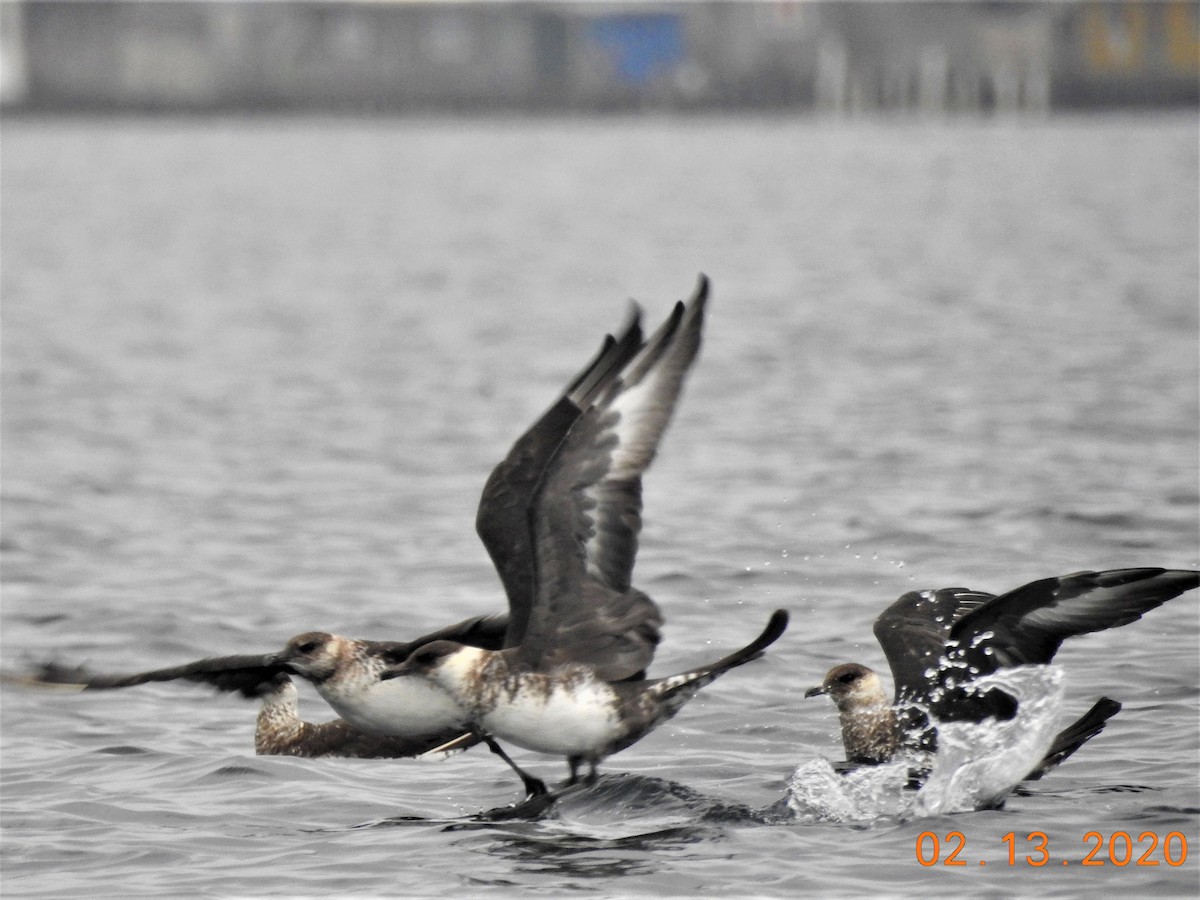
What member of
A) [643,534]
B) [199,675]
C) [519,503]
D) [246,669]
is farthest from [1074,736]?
[643,534]

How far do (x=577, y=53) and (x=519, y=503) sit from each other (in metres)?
89.3

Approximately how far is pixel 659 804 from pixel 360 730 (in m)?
1.50

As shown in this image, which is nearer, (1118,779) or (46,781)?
(1118,779)

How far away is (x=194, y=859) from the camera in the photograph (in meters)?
7.66

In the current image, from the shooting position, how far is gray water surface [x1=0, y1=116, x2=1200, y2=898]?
7707 mm

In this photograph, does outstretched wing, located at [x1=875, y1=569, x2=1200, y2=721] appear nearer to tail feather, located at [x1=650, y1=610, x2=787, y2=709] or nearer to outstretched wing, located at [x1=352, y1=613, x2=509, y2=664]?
tail feather, located at [x1=650, y1=610, x2=787, y2=709]

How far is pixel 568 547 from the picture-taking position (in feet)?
26.2

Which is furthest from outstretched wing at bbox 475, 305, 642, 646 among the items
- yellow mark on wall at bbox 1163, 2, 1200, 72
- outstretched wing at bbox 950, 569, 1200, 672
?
yellow mark on wall at bbox 1163, 2, 1200, 72

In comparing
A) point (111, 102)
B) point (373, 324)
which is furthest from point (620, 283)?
point (111, 102)

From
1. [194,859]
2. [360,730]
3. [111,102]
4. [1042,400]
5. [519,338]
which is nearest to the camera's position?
[194,859]

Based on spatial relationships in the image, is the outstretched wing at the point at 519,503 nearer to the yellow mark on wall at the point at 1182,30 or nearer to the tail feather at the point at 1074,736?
the tail feather at the point at 1074,736

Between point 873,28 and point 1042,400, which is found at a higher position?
point 873,28

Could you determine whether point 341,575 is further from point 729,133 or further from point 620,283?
point 729,133

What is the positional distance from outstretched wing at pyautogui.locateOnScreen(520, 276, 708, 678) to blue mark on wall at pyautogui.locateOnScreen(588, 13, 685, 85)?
283 ft
